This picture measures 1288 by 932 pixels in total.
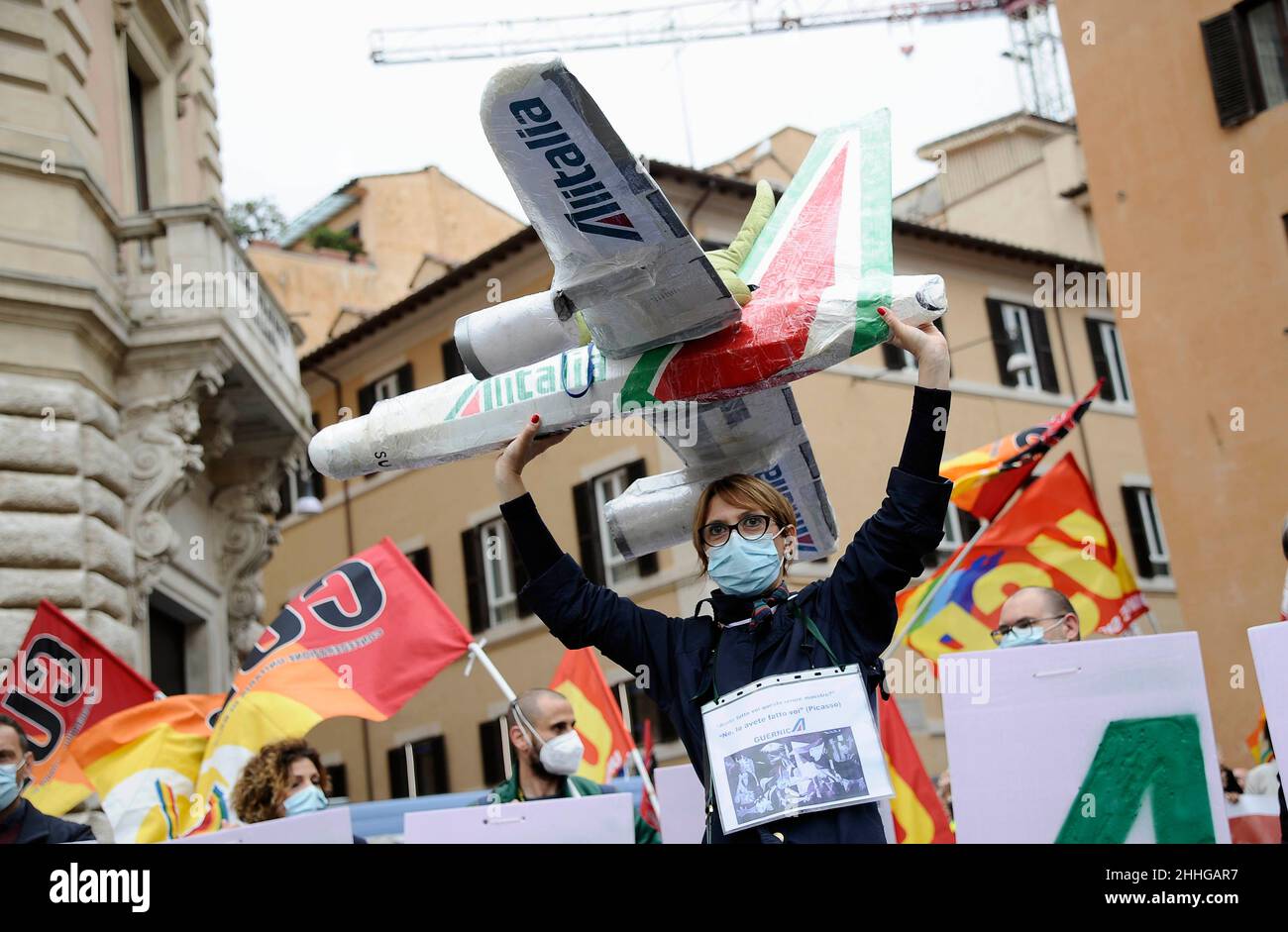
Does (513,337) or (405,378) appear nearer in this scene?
(513,337)

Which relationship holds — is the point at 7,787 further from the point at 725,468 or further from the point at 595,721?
the point at 595,721

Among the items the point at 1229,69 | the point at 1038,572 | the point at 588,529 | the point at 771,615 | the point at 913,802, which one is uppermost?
the point at 1229,69

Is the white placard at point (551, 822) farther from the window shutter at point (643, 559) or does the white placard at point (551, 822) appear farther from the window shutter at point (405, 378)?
the window shutter at point (405, 378)

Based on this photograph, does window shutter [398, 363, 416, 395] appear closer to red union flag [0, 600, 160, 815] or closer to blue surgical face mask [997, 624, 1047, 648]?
red union flag [0, 600, 160, 815]

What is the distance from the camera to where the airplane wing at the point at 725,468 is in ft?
15.6

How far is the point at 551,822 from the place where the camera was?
15.1 ft

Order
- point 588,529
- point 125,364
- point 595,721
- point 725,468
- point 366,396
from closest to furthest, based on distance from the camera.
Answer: point 725,468 < point 595,721 < point 125,364 < point 588,529 < point 366,396

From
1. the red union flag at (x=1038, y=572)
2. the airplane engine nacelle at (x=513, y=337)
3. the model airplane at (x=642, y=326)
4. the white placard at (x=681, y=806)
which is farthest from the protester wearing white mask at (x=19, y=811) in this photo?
the red union flag at (x=1038, y=572)

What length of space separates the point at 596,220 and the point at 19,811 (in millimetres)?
2784

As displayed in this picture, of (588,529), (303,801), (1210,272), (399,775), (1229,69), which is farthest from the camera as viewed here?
(399,775)

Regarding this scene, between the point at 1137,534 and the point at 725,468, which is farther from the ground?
the point at 1137,534

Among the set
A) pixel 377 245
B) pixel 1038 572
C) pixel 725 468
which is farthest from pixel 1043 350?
pixel 725 468
